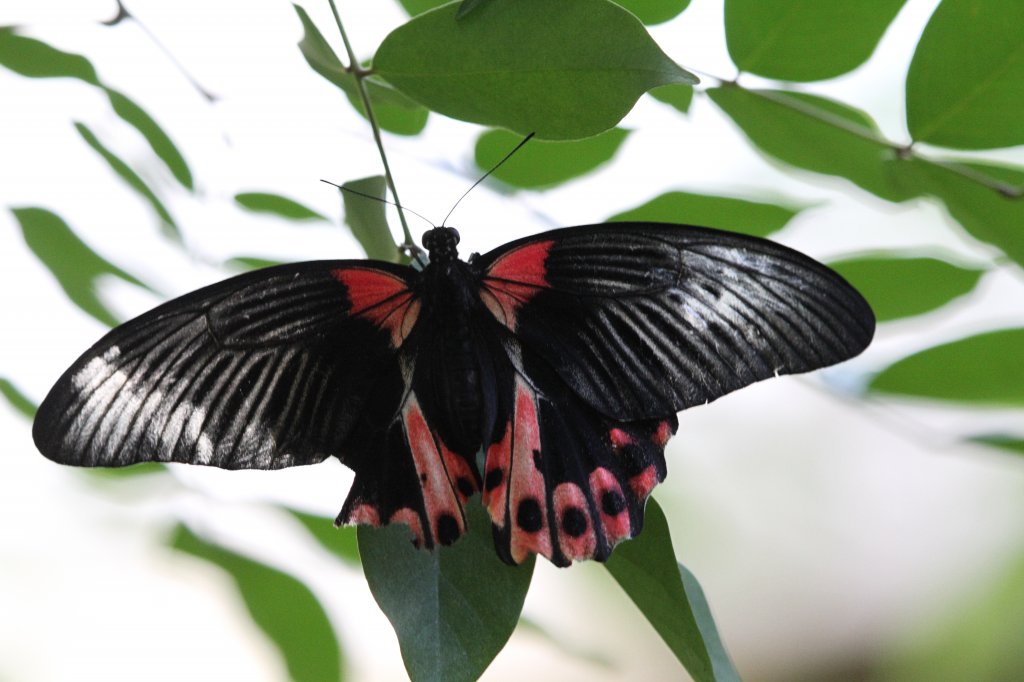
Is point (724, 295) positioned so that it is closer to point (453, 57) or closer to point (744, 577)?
point (453, 57)

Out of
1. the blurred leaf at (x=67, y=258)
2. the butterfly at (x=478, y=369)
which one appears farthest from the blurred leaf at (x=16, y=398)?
the butterfly at (x=478, y=369)

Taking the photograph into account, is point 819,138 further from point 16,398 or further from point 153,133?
point 16,398

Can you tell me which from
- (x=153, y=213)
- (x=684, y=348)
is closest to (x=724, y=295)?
(x=684, y=348)

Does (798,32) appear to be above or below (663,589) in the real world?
above

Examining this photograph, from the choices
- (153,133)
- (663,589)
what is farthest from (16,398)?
(663,589)

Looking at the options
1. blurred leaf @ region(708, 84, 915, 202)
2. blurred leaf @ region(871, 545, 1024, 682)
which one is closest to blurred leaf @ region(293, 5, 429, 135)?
blurred leaf @ region(708, 84, 915, 202)

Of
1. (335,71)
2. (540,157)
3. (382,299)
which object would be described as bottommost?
(382,299)

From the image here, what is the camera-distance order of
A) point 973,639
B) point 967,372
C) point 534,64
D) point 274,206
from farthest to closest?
point 973,639 → point 274,206 → point 967,372 → point 534,64
